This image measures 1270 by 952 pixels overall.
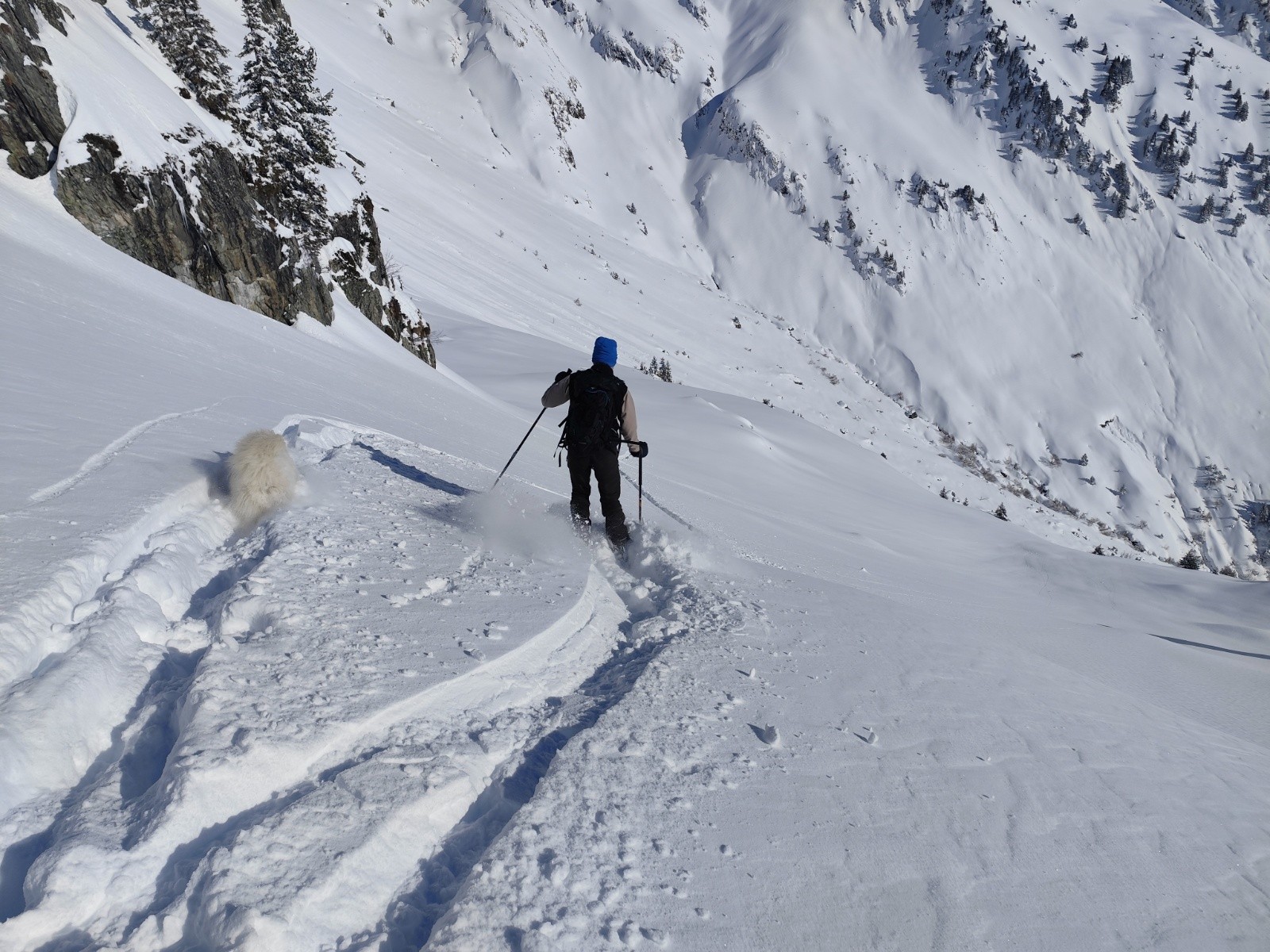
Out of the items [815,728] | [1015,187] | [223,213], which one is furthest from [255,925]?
[1015,187]

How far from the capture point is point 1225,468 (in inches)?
2157

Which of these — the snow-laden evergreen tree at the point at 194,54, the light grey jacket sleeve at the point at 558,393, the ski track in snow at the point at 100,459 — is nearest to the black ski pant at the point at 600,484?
the light grey jacket sleeve at the point at 558,393

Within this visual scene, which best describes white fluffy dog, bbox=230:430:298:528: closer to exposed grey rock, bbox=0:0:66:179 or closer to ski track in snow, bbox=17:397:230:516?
ski track in snow, bbox=17:397:230:516

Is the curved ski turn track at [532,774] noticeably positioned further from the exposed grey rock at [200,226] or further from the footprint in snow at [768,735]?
the exposed grey rock at [200,226]

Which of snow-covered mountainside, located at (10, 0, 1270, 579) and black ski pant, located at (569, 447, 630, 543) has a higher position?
snow-covered mountainside, located at (10, 0, 1270, 579)

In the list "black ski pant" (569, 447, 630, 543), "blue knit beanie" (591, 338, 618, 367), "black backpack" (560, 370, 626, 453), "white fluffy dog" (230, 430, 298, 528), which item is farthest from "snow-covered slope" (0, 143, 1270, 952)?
"blue knit beanie" (591, 338, 618, 367)

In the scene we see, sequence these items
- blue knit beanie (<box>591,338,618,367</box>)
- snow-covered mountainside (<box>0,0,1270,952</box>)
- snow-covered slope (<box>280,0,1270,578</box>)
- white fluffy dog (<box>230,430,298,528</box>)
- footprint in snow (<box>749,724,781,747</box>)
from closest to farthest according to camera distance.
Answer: snow-covered mountainside (<box>0,0,1270,952</box>) < footprint in snow (<box>749,724,781,747</box>) < white fluffy dog (<box>230,430,298,528</box>) < blue knit beanie (<box>591,338,618,367</box>) < snow-covered slope (<box>280,0,1270,578</box>)

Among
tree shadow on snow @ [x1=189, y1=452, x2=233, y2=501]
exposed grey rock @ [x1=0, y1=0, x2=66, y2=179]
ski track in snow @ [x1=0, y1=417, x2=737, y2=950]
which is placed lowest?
ski track in snow @ [x1=0, y1=417, x2=737, y2=950]

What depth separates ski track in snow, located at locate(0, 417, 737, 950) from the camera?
193 cm

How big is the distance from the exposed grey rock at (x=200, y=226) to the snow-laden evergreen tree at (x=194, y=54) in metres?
4.47

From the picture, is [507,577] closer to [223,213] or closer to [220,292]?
[220,292]

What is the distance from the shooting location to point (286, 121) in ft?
60.2

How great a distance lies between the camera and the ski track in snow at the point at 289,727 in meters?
1.93

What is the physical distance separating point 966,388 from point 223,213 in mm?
53369
